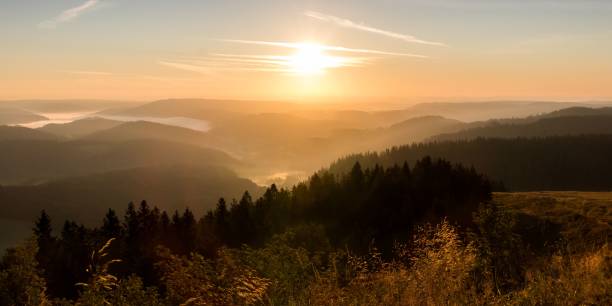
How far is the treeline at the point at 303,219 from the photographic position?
7775 centimetres

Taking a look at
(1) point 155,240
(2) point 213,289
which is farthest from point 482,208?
(1) point 155,240

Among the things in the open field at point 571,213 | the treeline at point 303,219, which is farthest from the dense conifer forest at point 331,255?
the open field at point 571,213

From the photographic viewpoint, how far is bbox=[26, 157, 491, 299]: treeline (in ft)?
255

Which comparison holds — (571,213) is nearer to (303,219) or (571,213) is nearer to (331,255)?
(331,255)

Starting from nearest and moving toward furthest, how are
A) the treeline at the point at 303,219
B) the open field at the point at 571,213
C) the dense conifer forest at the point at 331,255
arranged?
the dense conifer forest at the point at 331,255, the open field at the point at 571,213, the treeline at the point at 303,219

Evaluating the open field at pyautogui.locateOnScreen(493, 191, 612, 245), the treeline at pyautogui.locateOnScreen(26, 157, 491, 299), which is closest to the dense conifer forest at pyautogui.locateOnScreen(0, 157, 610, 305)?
the treeline at pyautogui.locateOnScreen(26, 157, 491, 299)

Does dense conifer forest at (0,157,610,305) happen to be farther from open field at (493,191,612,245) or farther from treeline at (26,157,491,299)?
open field at (493,191,612,245)

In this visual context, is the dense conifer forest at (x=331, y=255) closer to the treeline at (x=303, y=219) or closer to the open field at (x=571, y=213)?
the treeline at (x=303, y=219)

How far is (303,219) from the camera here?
10994cm

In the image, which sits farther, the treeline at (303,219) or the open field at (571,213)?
the treeline at (303,219)

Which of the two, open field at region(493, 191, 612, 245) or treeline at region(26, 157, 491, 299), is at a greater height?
open field at region(493, 191, 612, 245)

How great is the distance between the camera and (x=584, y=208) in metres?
59.3

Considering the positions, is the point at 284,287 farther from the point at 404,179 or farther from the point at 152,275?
the point at 404,179

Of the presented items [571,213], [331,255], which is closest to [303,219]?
[571,213]
